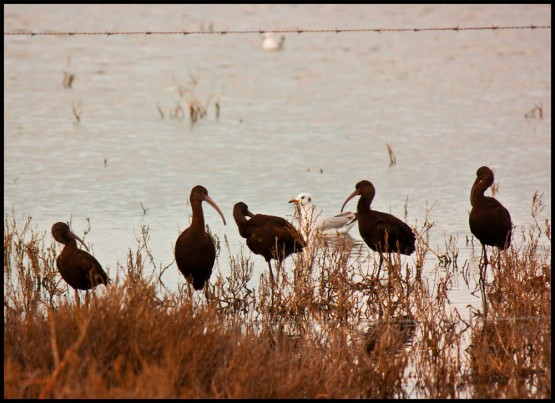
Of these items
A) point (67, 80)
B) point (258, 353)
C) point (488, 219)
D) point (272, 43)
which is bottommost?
point (258, 353)

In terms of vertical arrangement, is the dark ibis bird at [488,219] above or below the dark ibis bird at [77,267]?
above

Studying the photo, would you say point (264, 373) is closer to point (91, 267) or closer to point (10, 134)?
point (91, 267)

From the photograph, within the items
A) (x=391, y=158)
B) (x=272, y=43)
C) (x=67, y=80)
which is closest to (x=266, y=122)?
(x=391, y=158)

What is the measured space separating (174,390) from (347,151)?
1349 centimetres

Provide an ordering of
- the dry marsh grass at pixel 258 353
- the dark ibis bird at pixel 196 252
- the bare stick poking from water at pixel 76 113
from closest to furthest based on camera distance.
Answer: the dry marsh grass at pixel 258 353 → the dark ibis bird at pixel 196 252 → the bare stick poking from water at pixel 76 113

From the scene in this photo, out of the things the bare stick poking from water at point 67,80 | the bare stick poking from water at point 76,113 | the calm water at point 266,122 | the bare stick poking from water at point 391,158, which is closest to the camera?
the calm water at point 266,122

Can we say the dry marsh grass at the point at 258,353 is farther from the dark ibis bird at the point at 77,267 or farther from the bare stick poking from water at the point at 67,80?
the bare stick poking from water at the point at 67,80

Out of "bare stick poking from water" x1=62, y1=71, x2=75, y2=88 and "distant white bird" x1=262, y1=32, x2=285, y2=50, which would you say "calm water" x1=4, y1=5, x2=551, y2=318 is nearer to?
"bare stick poking from water" x1=62, y1=71, x2=75, y2=88

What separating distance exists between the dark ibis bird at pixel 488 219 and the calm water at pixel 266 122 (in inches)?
31.5

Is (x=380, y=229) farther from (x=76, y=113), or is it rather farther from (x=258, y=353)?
(x=76, y=113)

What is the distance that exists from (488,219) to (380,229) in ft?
3.42

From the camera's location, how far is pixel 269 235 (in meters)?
11.1

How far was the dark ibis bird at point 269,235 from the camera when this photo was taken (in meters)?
11.1

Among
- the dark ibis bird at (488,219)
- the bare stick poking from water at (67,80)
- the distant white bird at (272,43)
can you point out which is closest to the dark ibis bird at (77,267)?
the dark ibis bird at (488,219)
